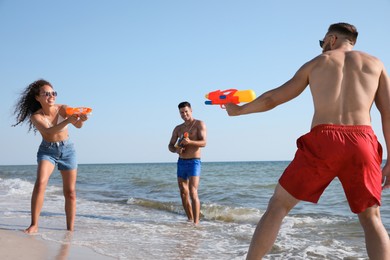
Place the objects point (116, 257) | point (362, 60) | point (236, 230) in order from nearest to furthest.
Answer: point (362, 60) → point (116, 257) → point (236, 230)

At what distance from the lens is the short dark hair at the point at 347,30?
3.01 meters

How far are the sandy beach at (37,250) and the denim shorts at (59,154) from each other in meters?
0.89

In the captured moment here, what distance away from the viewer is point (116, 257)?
4258 mm


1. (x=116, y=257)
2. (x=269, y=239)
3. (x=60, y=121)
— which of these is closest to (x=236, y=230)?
(x=116, y=257)

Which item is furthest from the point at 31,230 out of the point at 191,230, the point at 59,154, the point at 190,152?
the point at 190,152

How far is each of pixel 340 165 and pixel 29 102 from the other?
3.93 meters

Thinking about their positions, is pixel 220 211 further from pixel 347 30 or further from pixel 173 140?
pixel 347 30

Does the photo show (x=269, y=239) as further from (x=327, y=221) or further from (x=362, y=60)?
(x=327, y=221)

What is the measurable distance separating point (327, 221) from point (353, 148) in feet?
16.6

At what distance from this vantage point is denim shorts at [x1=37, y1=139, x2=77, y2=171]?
5.12 meters

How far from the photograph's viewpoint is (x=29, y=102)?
5301mm

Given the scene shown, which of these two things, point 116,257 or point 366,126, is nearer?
point 366,126

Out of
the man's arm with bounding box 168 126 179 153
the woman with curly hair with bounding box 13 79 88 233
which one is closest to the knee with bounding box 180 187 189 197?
the man's arm with bounding box 168 126 179 153

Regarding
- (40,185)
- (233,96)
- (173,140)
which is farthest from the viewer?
(173,140)
